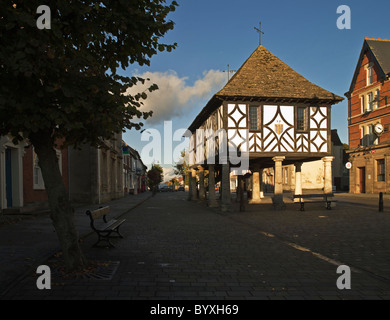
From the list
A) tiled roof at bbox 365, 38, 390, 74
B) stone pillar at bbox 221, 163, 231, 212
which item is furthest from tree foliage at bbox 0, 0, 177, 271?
tiled roof at bbox 365, 38, 390, 74

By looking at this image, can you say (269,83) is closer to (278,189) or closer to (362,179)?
(278,189)

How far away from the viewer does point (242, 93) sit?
18375mm

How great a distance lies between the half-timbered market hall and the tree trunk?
13.1m

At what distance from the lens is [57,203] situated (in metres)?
5.70

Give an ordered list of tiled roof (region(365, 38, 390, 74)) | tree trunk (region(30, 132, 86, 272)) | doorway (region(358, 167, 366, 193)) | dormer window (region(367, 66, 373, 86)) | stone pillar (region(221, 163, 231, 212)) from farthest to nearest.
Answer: doorway (region(358, 167, 366, 193)) → dormer window (region(367, 66, 373, 86)) → tiled roof (region(365, 38, 390, 74)) → stone pillar (region(221, 163, 231, 212)) → tree trunk (region(30, 132, 86, 272))

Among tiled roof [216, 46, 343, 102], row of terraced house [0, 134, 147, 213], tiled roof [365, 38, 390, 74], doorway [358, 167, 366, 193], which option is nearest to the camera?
row of terraced house [0, 134, 147, 213]

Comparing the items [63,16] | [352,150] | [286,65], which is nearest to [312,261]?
[63,16]

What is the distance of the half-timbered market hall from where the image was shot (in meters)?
18.7

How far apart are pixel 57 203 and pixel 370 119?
35340 mm

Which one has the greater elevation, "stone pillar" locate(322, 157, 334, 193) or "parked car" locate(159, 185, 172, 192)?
"stone pillar" locate(322, 157, 334, 193)

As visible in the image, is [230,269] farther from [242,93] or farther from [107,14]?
[242,93]

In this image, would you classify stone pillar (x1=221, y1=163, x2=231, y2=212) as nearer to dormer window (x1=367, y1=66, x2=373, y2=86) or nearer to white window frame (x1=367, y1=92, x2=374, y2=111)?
white window frame (x1=367, y1=92, x2=374, y2=111)

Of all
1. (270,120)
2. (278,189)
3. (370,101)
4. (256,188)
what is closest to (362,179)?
(370,101)

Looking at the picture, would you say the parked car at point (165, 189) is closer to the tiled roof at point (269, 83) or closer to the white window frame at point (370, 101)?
the white window frame at point (370, 101)
